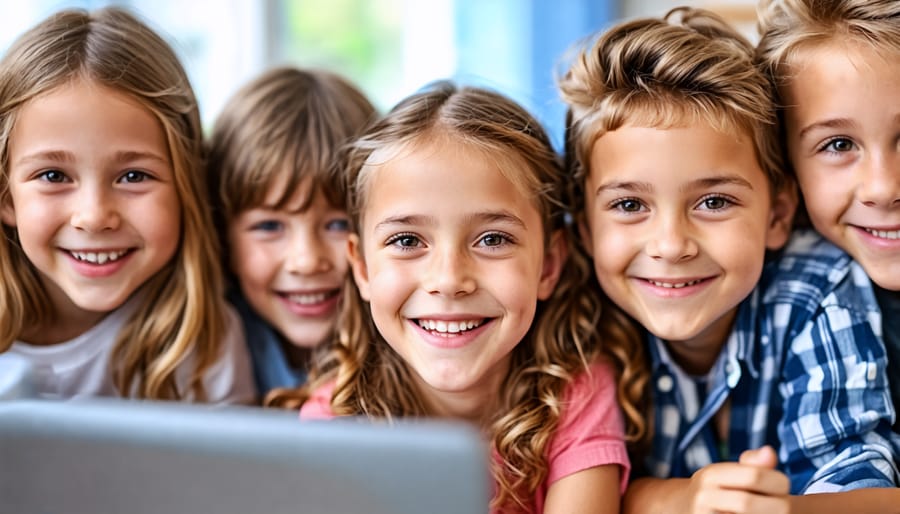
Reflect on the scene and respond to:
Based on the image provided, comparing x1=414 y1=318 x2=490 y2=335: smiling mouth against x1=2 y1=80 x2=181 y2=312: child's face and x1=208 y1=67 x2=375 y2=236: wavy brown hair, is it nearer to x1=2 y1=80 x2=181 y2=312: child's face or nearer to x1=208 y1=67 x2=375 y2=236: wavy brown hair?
x1=208 y1=67 x2=375 y2=236: wavy brown hair

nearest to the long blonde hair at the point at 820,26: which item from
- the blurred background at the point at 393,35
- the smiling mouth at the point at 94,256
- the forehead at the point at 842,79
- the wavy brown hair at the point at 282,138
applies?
the forehead at the point at 842,79

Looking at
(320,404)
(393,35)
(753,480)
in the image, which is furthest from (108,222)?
(393,35)

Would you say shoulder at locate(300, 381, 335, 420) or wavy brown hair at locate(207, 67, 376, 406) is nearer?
shoulder at locate(300, 381, 335, 420)

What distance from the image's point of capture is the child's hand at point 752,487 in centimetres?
90

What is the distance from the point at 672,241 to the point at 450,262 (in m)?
0.27

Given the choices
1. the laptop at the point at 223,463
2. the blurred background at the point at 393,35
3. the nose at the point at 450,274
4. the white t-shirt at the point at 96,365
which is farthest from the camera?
the blurred background at the point at 393,35

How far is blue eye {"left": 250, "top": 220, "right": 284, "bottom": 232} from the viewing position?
137cm

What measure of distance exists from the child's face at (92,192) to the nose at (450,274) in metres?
0.42

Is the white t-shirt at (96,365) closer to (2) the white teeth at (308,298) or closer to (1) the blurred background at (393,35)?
(2) the white teeth at (308,298)

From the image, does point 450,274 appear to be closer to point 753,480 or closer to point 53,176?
point 753,480

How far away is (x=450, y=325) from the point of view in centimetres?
110

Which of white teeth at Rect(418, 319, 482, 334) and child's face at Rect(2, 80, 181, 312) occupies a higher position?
child's face at Rect(2, 80, 181, 312)

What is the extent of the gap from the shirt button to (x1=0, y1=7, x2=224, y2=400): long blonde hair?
64cm

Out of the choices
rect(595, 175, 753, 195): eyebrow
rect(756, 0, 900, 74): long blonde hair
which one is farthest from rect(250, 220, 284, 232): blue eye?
rect(756, 0, 900, 74): long blonde hair
